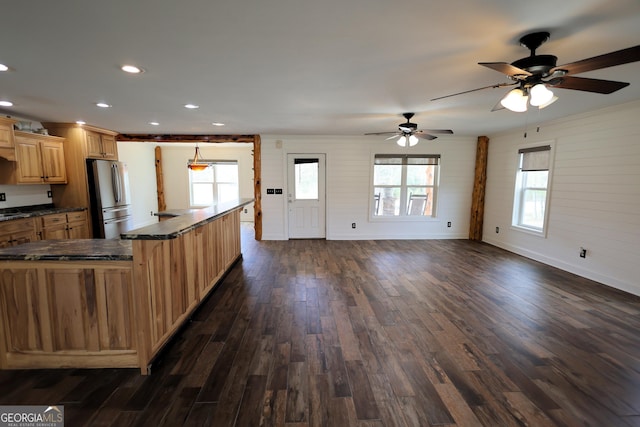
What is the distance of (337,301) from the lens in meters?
3.27

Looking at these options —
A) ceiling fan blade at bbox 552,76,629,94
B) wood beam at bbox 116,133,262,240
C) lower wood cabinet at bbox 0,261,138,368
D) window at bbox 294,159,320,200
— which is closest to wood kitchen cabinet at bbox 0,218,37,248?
lower wood cabinet at bbox 0,261,138,368

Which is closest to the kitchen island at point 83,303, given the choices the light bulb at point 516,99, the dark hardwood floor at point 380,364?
the dark hardwood floor at point 380,364

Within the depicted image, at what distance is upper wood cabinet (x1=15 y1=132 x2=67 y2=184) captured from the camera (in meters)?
4.11

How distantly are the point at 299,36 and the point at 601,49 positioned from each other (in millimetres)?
2211

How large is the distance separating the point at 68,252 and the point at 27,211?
382cm

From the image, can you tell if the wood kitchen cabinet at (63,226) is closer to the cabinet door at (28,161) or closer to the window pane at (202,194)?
the cabinet door at (28,161)

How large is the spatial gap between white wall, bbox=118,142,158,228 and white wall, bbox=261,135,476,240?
365 cm

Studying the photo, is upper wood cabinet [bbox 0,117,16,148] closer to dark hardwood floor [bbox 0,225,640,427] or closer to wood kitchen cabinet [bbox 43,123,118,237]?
wood kitchen cabinet [bbox 43,123,118,237]

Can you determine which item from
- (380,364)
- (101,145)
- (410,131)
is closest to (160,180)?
(101,145)

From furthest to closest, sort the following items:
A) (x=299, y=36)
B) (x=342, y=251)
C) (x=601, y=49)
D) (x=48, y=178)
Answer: (x=342, y=251), (x=48, y=178), (x=601, y=49), (x=299, y=36)

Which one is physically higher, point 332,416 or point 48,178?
point 48,178

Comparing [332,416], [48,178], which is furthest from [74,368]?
[48,178]

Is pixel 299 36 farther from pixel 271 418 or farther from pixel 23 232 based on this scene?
pixel 23 232

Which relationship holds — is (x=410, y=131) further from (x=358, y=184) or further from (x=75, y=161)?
(x=75, y=161)
